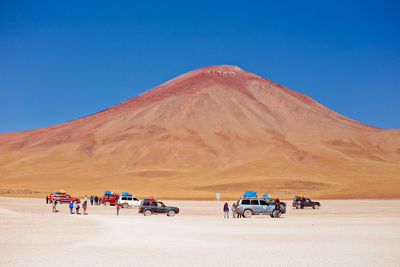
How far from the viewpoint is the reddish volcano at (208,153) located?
357ft

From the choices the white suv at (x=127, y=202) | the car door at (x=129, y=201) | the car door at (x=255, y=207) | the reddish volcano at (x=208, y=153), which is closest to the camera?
the car door at (x=255, y=207)

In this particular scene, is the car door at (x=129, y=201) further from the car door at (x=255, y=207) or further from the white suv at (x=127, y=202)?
the car door at (x=255, y=207)

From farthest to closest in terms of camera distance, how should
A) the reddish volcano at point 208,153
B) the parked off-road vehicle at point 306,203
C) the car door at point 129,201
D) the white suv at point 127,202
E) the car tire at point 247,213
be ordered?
1. the reddish volcano at point 208,153
2. the parked off-road vehicle at point 306,203
3. the car door at point 129,201
4. the white suv at point 127,202
5. the car tire at point 247,213

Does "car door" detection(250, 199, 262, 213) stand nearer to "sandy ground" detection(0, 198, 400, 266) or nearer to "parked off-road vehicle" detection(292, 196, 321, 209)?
"sandy ground" detection(0, 198, 400, 266)

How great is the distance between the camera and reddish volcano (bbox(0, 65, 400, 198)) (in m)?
109

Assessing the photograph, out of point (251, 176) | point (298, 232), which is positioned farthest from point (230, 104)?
point (298, 232)

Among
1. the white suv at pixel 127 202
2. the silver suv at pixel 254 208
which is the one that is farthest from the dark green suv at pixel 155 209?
the white suv at pixel 127 202

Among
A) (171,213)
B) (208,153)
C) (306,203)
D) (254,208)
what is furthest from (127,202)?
(208,153)

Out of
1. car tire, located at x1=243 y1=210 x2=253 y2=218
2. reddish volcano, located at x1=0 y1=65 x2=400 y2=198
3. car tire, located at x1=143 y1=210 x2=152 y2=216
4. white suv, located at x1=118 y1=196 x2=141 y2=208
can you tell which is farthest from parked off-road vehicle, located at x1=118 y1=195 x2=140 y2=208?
reddish volcano, located at x1=0 y1=65 x2=400 y2=198

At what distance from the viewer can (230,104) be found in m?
194

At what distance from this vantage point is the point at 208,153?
507ft

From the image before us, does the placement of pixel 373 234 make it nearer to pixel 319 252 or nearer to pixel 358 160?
pixel 319 252

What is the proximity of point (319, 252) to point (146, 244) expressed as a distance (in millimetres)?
6896

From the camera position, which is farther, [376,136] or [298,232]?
[376,136]
